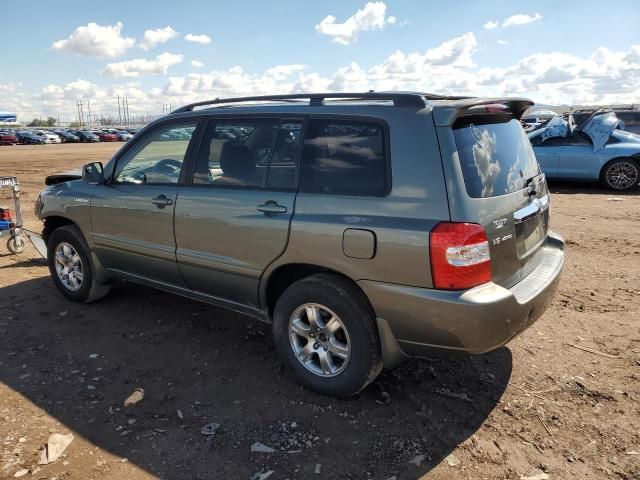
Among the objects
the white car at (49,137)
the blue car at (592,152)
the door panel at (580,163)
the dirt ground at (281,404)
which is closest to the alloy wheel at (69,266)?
the dirt ground at (281,404)

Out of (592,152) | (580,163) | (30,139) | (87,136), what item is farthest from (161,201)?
(87,136)

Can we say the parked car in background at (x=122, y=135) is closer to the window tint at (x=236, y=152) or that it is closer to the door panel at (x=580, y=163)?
the door panel at (x=580, y=163)

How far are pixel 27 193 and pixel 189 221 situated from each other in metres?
11.5

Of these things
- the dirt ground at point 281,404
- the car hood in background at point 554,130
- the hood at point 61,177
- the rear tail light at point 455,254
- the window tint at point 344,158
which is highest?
the car hood in background at point 554,130

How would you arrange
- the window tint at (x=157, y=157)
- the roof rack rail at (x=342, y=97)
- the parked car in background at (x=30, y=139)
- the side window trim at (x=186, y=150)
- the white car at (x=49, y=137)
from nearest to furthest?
1. the roof rack rail at (x=342, y=97)
2. the side window trim at (x=186, y=150)
3. the window tint at (x=157, y=157)
4. the parked car in background at (x=30, y=139)
5. the white car at (x=49, y=137)

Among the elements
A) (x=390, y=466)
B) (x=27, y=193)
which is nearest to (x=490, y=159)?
(x=390, y=466)

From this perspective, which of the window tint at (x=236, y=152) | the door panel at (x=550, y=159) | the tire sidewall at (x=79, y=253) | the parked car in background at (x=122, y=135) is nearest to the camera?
the window tint at (x=236, y=152)

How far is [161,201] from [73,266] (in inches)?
61.5

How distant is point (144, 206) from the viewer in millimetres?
4215

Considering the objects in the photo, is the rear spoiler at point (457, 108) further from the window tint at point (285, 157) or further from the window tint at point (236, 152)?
the window tint at point (236, 152)

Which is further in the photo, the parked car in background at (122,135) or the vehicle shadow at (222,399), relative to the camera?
the parked car in background at (122,135)

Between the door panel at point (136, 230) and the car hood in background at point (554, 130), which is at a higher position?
the car hood in background at point (554, 130)

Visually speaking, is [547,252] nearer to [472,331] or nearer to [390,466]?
[472,331]

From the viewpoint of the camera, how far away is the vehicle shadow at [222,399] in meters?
2.85
